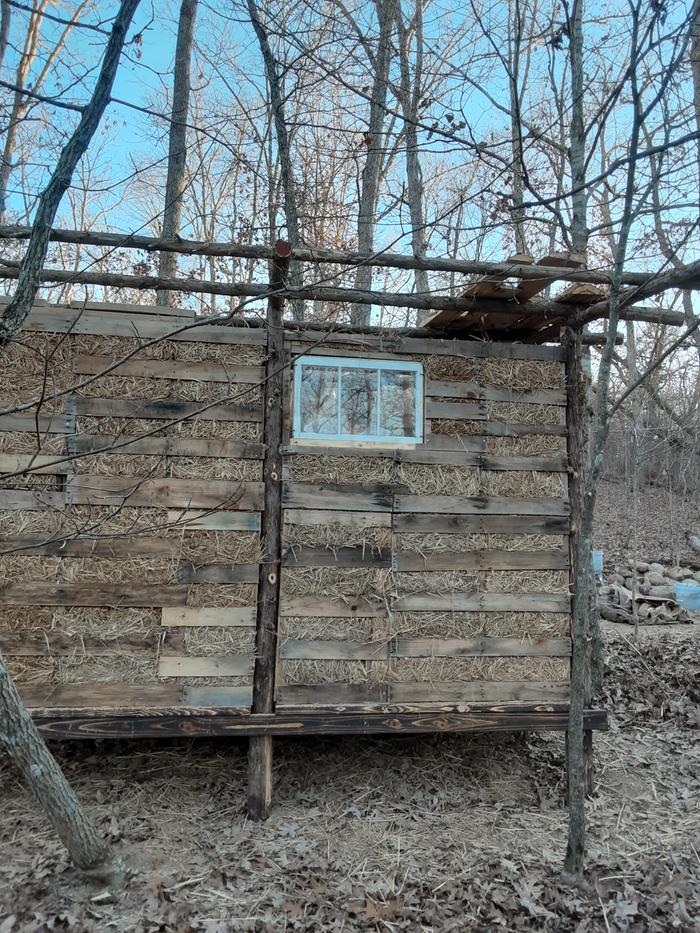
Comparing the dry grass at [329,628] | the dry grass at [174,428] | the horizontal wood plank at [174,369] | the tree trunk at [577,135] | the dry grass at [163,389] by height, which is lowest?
the dry grass at [329,628]

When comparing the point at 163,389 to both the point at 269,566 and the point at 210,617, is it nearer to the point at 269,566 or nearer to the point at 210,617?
the point at 269,566

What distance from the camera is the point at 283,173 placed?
27.8ft

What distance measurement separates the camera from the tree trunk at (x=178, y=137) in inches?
355

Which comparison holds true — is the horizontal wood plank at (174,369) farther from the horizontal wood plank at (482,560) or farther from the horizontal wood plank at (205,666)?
the horizontal wood plank at (205,666)

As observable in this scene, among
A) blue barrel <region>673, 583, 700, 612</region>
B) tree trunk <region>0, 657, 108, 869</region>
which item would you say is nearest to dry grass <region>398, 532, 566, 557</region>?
tree trunk <region>0, 657, 108, 869</region>

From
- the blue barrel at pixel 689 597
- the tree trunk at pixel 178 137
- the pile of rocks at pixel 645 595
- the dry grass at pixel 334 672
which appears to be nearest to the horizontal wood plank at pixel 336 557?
the dry grass at pixel 334 672

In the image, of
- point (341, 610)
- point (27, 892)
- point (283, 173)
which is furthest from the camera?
point (283, 173)

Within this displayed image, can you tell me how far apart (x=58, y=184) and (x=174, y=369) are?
1498 mm

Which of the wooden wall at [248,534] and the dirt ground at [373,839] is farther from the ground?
the wooden wall at [248,534]

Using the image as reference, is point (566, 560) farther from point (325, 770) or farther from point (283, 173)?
point (283, 173)

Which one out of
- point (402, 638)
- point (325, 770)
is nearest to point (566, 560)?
point (402, 638)

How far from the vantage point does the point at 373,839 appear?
438 centimetres

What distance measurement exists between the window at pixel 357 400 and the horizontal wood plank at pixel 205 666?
173cm

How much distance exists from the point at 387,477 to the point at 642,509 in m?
17.9
